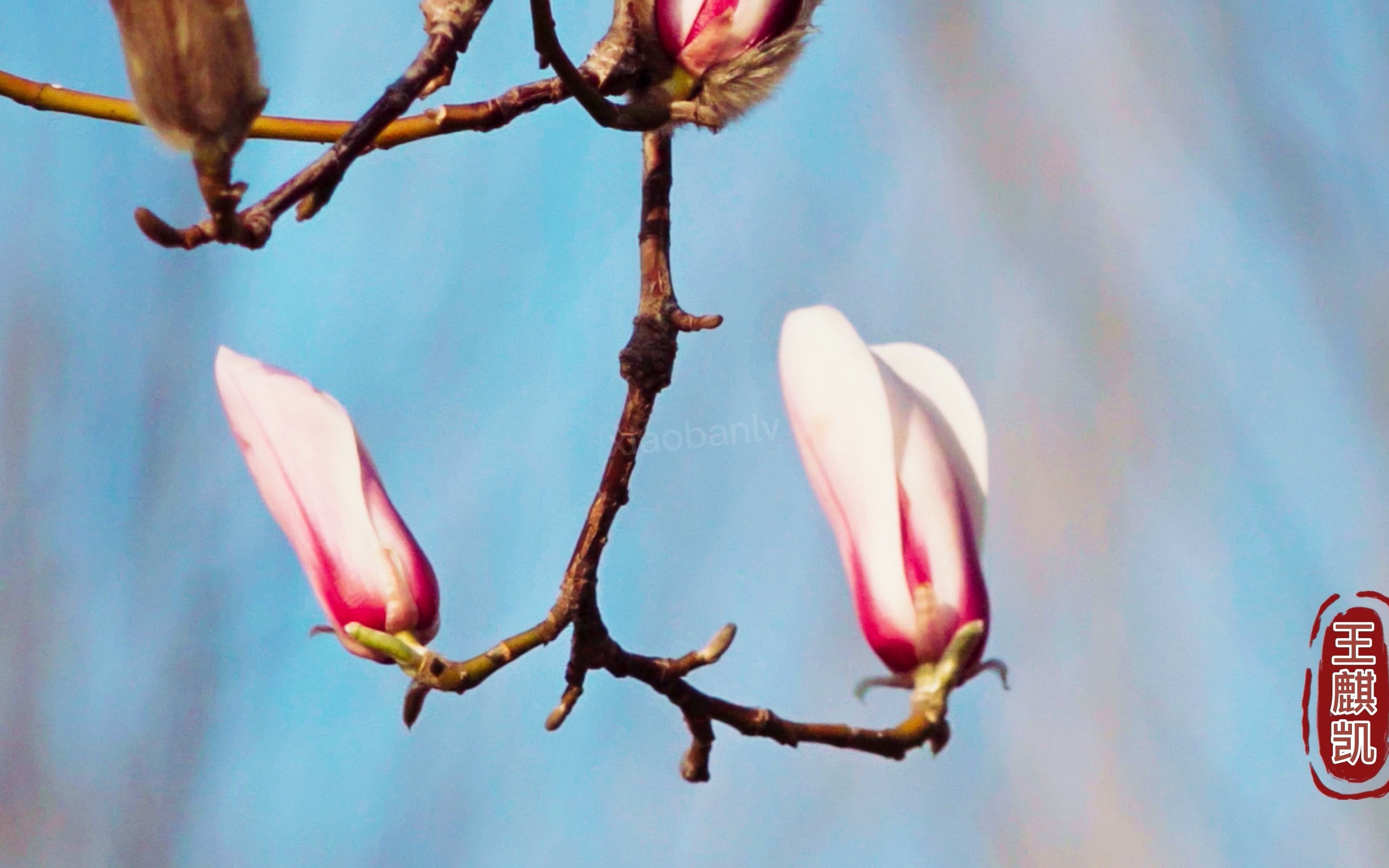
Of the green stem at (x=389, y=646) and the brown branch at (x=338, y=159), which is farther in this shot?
the green stem at (x=389, y=646)

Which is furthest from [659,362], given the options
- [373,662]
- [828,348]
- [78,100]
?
Answer: [78,100]

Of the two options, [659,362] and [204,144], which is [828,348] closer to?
[659,362]

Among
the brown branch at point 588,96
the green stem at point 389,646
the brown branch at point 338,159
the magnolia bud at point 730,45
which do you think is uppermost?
the magnolia bud at point 730,45

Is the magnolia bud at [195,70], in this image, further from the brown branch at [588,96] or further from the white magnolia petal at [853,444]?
the white magnolia petal at [853,444]

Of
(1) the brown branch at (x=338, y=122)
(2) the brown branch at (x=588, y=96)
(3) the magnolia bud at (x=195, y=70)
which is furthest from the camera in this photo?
(1) the brown branch at (x=338, y=122)

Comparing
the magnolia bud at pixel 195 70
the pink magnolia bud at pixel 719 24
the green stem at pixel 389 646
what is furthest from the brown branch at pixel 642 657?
the magnolia bud at pixel 195 70

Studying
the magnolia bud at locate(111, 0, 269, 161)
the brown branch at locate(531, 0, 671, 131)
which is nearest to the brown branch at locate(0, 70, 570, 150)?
the brown branch at locate(531, 0, 671, 131)

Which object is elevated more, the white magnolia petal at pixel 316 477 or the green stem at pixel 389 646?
the white magnolia petal at pixel 316 477
